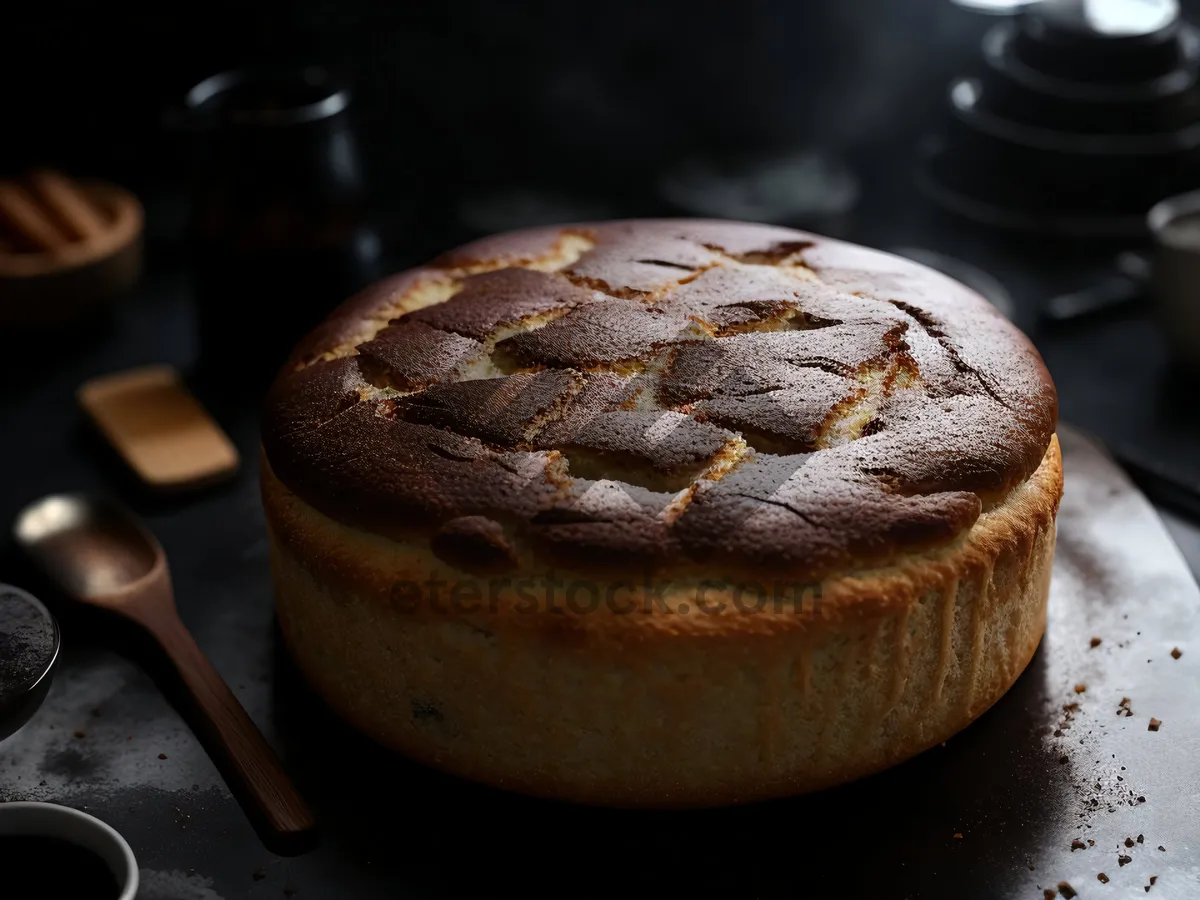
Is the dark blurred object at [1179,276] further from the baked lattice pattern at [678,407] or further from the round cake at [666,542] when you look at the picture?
the round cake at [666,542]

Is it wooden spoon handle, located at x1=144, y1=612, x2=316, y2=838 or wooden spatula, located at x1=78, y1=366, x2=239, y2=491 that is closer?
wooden spoon handle, located at x1=144, y1=612, x2=316, y2=838

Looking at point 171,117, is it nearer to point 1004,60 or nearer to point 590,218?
point 590,218

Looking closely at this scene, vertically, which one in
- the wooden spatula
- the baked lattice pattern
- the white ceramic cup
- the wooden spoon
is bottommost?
A: the wooden spatula

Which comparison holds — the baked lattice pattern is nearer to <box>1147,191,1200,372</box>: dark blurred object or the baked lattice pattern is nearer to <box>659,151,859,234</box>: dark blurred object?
<box>1147,191,1200,372</box>: dark blurred object

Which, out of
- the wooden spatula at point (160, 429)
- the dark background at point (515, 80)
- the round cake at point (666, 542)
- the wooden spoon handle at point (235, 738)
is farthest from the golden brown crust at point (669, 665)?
the dark background at point (515, 80)

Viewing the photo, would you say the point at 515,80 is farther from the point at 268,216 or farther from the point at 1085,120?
the point at 1085,120

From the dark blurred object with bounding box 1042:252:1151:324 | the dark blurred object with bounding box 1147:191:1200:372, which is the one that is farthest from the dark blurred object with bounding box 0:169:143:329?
the dark blurred object with bounding box 1147:191:1200:372

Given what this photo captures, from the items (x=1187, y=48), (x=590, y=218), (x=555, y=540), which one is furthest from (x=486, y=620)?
(x=1187, y=48)
